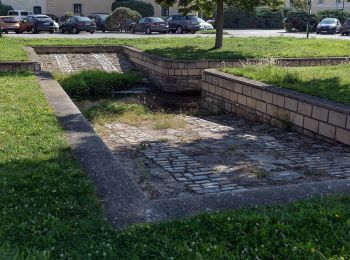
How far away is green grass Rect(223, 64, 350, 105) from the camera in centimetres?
943

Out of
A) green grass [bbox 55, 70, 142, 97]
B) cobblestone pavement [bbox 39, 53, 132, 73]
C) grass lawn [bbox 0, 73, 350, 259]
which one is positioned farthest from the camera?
cobblestone pavement [bbox 39, 53, 132, 73]

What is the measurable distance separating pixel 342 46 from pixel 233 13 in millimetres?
34075

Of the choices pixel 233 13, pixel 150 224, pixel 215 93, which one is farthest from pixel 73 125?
pixel 233 13

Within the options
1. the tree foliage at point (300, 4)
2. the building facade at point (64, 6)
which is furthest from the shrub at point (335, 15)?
the building facade at point (64, 6)

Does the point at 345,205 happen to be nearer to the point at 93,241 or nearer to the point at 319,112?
the point at 93,241

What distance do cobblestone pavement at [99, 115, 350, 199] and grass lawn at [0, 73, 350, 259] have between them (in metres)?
1.26

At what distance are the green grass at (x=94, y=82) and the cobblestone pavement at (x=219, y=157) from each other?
5.81m

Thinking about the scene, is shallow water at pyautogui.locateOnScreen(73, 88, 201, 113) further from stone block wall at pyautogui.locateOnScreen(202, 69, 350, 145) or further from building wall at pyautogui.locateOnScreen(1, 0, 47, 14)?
building wall at pyautogui.locateOnScreen(1, 0, 47, 14)

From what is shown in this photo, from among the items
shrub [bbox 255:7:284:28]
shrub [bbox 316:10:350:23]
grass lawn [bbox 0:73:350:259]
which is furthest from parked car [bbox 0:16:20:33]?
grass lawn [bbox 0:73:350:259]

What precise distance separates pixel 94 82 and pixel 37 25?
2250 centimetres

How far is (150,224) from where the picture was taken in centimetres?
428

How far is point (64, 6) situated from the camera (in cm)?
5431

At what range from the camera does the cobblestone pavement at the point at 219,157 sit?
6281 mm

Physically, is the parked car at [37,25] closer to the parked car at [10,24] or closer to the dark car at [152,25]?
the parked car at [10,24]
